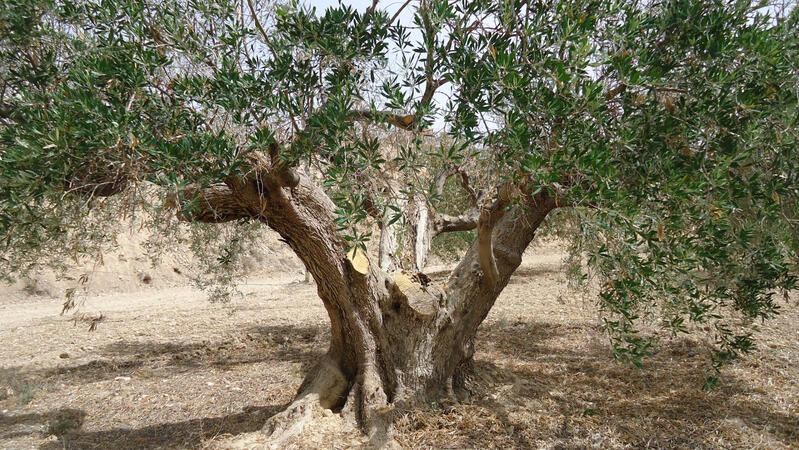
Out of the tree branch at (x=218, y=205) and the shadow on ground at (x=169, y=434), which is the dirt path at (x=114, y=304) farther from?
the tree branch at (x=218, y=205)

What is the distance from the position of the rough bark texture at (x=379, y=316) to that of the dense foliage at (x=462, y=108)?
103 centimetres

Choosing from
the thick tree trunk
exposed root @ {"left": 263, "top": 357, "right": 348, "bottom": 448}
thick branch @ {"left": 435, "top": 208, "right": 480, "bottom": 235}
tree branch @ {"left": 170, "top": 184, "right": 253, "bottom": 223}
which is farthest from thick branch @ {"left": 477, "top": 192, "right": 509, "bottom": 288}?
tree branch @ {"left": 170, "top": 184, "right": 253, "bottom": 223}

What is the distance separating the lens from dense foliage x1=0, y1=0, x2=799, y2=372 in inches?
109

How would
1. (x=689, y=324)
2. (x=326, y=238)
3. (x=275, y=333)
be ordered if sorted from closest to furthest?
(x=326, y=238)
(x=689, y=324)
(x=275, y=333)

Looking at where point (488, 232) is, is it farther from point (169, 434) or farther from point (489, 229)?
point (169, 434)

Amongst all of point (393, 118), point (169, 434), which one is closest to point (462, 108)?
point (393, 118)

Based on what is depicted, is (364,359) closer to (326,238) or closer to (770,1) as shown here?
(326,238)

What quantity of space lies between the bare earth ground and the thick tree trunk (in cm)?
26

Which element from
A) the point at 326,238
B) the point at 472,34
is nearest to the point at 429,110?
the point at 472,34

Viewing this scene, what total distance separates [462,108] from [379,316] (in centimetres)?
244

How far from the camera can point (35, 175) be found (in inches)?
105

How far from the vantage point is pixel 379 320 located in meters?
4.71

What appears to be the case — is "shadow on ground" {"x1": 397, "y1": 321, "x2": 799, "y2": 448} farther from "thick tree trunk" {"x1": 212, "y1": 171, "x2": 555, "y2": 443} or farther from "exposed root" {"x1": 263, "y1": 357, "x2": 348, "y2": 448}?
"exposed root" {"x1": 263, "y1": 357, "x2": 348, "y2": 448}

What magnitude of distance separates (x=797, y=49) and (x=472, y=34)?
85.2 inches
